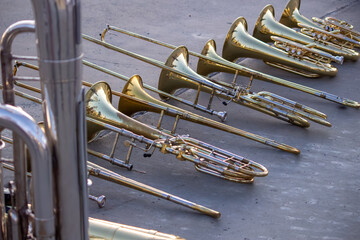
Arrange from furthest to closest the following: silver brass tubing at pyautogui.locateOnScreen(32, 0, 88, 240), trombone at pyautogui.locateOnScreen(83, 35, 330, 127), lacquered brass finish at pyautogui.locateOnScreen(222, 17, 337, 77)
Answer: lacquered brass finish at pyautogui.locateOnScreen(222, 17, 337, 77) → trombone at pyautogui.locateOnScreen(83, 35, 330, 127) → silver brass tubing at pyautogui.locateOnScreen(32, 0, 88, 240)

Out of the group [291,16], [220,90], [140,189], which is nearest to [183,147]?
[140,189]

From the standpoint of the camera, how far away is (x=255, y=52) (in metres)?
3.47

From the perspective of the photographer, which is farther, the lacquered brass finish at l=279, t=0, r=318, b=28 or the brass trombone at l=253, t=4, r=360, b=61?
the lacquered brass finish at l=279, t=0, r=318, b=28

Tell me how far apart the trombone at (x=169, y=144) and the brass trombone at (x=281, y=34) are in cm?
146

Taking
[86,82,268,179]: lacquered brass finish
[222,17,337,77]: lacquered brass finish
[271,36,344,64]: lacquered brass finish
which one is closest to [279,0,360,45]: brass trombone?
[271,36,344,64]: lacquered brass finish

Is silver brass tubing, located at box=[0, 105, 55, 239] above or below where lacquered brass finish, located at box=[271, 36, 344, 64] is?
above

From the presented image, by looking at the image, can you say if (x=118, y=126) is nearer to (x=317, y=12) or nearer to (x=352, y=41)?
(x=352, y=41)

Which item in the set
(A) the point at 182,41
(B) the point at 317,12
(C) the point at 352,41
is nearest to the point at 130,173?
(A) the point at 182,41

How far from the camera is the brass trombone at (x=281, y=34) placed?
377 cm

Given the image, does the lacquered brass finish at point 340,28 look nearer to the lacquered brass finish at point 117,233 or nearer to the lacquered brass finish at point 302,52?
the lacquered brass finish at point 302,52

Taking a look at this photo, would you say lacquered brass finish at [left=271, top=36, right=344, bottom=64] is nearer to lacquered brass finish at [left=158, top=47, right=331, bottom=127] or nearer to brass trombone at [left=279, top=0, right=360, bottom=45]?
brass trombone at [left=279, top=0, right=360, bottom=45]

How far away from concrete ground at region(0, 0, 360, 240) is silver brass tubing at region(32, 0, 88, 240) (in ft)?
3.15

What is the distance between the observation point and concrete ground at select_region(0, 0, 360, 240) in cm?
221

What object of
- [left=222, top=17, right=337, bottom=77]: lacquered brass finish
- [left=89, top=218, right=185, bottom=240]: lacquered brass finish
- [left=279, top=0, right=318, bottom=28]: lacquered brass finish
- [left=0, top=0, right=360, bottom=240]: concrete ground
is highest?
[left=279, top=0, right=318, bottom=28]: lacquered brass finish
